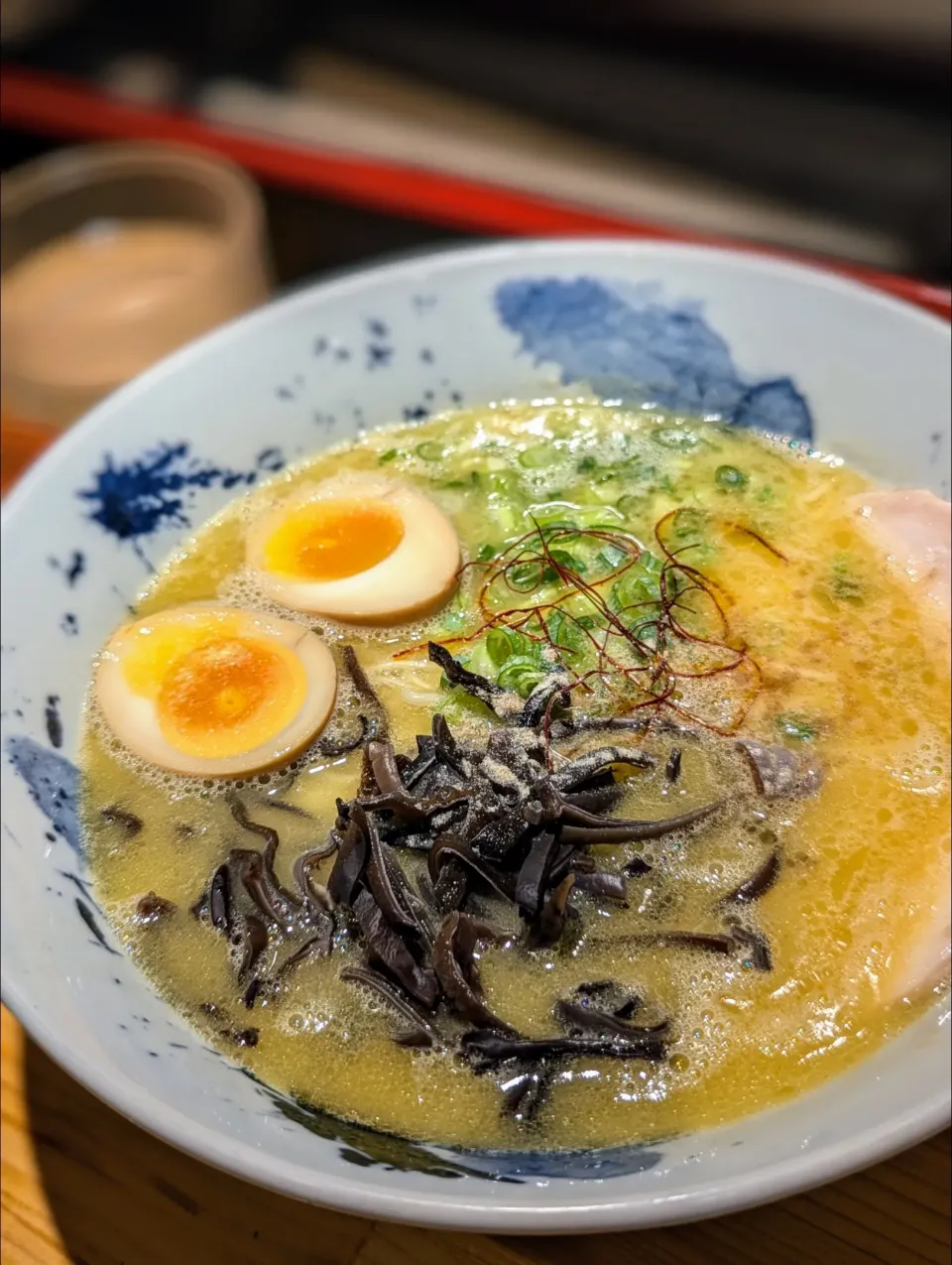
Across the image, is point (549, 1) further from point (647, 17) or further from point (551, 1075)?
point (551, 1075)

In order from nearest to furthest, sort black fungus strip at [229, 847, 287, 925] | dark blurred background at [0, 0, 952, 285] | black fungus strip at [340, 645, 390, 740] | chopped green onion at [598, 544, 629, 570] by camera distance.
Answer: black fungus strip at [229, 847, 287, 925]
black fungus strip at [340, 645, 390, 740]
chopped green onion at [598, 544, 629, 570]
dark blurred background at [0, 0, 952, 285]

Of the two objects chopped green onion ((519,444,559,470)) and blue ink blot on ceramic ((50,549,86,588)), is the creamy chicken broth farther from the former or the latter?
blue ink blot on ceramic ((50,549,86,588))

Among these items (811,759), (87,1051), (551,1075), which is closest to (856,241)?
(811,759)

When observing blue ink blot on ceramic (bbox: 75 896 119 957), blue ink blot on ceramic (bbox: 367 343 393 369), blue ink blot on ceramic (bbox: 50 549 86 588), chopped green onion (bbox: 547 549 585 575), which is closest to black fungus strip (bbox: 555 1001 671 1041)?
blue ink blot on ceramic (bbox: 75 896 119 957)

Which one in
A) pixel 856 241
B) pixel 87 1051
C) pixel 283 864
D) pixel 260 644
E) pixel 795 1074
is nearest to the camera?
pixel 87 1051

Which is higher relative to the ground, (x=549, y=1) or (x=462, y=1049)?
(x=549, y=1)

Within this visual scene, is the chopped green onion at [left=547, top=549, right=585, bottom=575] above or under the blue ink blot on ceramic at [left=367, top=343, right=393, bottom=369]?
under
